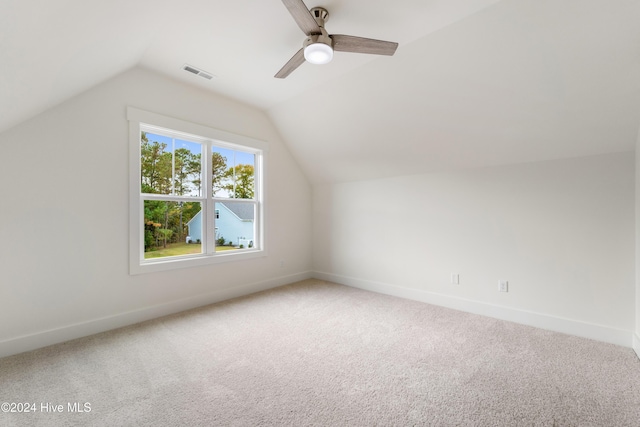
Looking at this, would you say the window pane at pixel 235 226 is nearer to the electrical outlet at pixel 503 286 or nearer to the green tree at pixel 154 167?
the green tree at pixel 154 167

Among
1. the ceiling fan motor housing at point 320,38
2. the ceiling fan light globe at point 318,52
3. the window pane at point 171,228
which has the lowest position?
the window pane at point 171,228

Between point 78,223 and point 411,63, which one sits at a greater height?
point 411,63

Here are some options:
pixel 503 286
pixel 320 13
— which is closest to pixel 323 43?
pixel 320 13

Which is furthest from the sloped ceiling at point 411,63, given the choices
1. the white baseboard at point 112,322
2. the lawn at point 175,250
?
the white baseboard at point 112,322

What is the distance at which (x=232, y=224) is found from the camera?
409 cm

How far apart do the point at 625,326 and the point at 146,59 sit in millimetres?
5288

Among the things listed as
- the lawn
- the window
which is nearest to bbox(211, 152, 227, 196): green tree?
the window

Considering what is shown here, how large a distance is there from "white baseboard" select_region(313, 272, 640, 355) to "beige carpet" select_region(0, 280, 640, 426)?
127 mm

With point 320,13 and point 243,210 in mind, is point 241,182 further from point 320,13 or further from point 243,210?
point 320,13

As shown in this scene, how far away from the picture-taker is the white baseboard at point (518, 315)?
254cm

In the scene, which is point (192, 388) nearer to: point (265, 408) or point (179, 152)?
point (265, 408)

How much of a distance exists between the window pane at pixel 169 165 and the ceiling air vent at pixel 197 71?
839 millimetres

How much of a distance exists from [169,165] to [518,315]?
14.4ft

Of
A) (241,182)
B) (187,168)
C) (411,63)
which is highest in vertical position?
(411,63)
